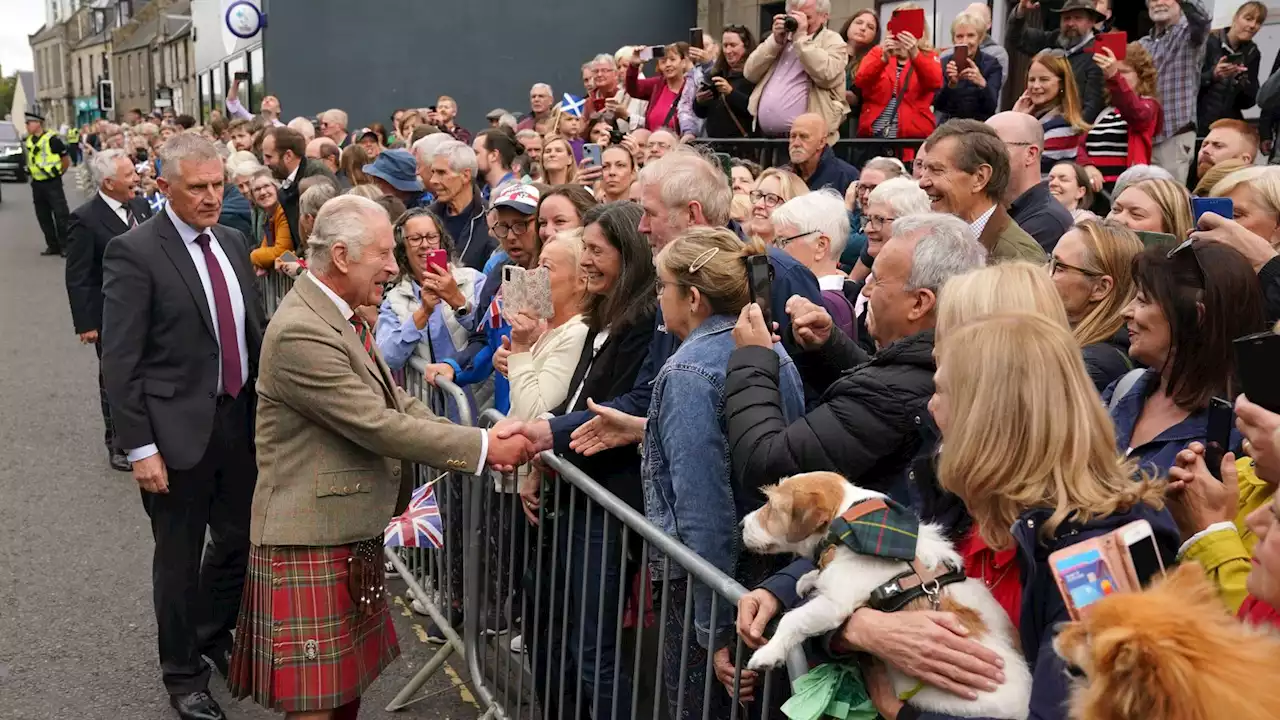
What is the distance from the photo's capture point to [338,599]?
3760 mm

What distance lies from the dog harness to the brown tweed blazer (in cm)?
185

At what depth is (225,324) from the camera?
4.75 m

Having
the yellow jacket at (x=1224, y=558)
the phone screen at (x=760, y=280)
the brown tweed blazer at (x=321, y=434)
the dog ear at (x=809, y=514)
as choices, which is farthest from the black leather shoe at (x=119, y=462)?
the yellow jacket at (x=1224, y=558)

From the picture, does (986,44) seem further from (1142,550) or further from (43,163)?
(43,163)

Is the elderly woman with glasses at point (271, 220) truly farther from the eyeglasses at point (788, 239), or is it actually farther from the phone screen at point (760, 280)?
the phone screen at point (760, 280)

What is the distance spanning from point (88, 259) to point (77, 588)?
2.98 meters

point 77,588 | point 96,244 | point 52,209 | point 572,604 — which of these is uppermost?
point 96,244

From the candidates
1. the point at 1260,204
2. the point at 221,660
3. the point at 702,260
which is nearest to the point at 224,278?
the point at 221,660

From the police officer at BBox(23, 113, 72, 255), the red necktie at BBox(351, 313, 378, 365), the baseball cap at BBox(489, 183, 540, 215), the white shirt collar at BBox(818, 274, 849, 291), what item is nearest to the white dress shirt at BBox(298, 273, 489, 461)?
the red necktie at BBox(351, 313, 378, 365)

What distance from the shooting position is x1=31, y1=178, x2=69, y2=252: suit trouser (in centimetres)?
2100

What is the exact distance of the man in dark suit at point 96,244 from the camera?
7801 mm

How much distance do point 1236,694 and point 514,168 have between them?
8277 millimetres

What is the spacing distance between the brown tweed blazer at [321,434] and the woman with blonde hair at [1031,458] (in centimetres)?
194

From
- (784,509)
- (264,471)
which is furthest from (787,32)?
(784,509)
